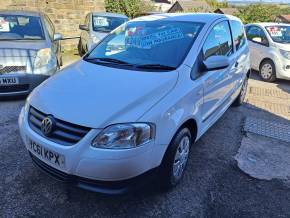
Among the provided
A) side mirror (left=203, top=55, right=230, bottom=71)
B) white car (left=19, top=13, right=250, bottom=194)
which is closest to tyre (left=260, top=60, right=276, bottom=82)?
white car (left=19, top=13, right=250, bottom=194)

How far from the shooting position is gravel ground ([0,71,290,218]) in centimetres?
280

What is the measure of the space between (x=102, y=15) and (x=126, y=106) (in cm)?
810

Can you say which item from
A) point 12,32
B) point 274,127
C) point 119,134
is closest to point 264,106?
point 274,127

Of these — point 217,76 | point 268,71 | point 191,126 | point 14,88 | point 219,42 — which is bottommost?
point 268,71

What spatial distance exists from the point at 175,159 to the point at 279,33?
7.27 metres

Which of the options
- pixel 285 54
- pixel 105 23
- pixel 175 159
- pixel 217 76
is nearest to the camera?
pixel 175 159

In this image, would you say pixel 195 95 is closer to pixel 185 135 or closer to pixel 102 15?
pixel 185 135

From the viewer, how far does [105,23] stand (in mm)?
9742

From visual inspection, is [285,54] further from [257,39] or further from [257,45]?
[257,39]

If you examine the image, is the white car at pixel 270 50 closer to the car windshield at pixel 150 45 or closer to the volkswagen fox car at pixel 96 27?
the volkswagen fox car at pixel 96 27

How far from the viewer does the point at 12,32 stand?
6.07 meters

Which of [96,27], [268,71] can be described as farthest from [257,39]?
[96,27]

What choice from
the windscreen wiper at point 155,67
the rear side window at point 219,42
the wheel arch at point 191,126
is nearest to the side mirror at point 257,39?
the rear side window at point 219,42

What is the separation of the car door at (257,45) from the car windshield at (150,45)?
5.64 m
